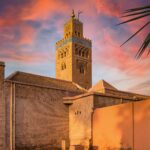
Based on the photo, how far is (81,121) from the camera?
59.8 feet

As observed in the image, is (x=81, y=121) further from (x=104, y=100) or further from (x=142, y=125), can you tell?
(x=142, y=125)

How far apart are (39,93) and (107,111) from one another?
5.77 metres

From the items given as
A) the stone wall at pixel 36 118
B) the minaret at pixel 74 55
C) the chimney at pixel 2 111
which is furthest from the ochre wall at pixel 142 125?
the minaret at pixel 74 55

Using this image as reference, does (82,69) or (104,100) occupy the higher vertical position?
(82,69)

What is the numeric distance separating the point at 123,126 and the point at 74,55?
34.2m

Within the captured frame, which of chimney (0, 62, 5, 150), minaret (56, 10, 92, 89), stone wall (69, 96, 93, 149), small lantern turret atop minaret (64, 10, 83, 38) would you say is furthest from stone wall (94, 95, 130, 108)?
small lantern turret atop minaret (64, 10, 83, 38)

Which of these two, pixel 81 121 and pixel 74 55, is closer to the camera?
pixel 81 121

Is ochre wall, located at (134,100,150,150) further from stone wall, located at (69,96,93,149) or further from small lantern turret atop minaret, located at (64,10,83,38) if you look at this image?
small lantern turret atop minaret, located at (64,10,83,38)

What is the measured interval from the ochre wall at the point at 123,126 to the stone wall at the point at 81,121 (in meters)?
0.62

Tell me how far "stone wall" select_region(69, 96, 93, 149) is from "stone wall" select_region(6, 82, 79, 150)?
51cm

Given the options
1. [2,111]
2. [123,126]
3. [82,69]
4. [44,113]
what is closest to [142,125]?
[123,126]

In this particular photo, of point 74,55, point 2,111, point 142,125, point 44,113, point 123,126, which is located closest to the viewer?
point 142,125

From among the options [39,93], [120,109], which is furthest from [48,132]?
[120,109]

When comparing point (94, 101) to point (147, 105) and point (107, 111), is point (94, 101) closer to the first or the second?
point (107, 111)
